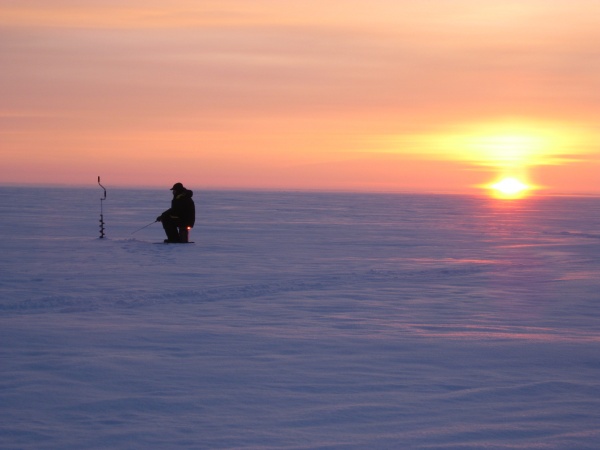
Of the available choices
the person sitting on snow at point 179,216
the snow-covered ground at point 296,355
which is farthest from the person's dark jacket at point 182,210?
the snow-covered ground at point 296,355

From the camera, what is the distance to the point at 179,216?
724 inches

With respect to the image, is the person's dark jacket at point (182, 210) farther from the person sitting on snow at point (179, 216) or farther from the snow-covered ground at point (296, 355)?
the snow-covered ground at point (296, 355)

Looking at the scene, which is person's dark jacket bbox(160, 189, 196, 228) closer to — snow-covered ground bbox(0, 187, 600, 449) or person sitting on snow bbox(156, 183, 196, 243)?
person sitting on snow bbox(156, 183, 196, 243)

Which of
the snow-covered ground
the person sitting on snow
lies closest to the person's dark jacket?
the person sitting on snow

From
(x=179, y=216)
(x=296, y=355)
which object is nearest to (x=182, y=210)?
(x=179, y=216)

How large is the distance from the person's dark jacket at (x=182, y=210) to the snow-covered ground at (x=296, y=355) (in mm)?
4275

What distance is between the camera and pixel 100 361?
20.5ft

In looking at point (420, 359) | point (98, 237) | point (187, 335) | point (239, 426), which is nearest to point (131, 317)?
point (187, 335)

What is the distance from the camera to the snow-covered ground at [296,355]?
4.61m

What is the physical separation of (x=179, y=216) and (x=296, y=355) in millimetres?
12247

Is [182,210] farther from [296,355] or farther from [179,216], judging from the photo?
[296,355]

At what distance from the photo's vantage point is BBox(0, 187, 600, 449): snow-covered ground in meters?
4.61

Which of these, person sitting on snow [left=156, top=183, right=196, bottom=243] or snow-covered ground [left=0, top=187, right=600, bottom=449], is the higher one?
person sitting on snow [left=156, top=183, right=196, bottom=243]

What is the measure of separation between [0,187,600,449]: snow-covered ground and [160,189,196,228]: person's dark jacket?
4.28m
